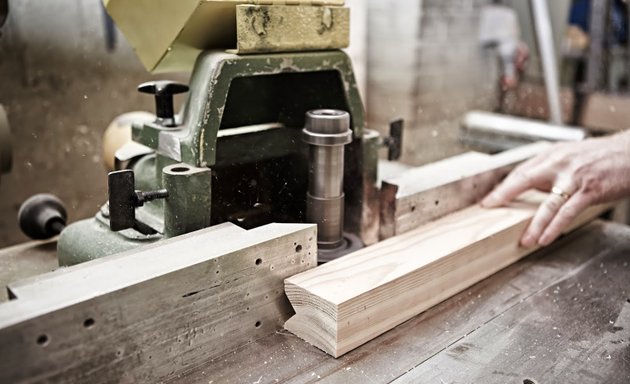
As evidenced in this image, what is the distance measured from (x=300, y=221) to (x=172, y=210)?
0.30m

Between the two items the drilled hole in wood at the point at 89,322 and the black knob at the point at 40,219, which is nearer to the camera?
the drilled hole in wood at the point at 89,322

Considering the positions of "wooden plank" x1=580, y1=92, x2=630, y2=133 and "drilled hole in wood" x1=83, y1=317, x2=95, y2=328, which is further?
"wooden plank" x1=580, y1=92, x2=630, y2=133

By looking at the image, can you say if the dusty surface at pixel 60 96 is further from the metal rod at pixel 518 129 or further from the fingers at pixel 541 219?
the fingers at pixel 541 219

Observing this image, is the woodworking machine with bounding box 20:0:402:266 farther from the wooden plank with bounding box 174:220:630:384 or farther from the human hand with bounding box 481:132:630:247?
the human hand with bounding box 481:132:630:247

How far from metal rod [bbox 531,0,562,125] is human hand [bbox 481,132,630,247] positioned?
1.37 meters

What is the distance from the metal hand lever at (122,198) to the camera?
35.9 inches

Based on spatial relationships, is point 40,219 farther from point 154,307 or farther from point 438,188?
point 438,188

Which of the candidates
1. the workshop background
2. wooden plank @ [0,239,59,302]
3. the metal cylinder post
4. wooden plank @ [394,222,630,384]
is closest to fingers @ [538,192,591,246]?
wooden plank @ [394,222,630,384]

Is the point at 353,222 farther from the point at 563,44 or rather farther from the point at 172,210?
the point at 563,44

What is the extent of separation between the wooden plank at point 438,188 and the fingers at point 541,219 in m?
0.15

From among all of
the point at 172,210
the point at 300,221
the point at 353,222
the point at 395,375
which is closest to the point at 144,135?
the point at 172,210

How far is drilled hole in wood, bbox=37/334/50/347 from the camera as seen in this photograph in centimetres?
70

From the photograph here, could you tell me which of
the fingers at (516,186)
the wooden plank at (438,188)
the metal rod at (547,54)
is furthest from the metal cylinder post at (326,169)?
the metal rod at (547,54)

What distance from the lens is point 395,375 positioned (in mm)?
878
